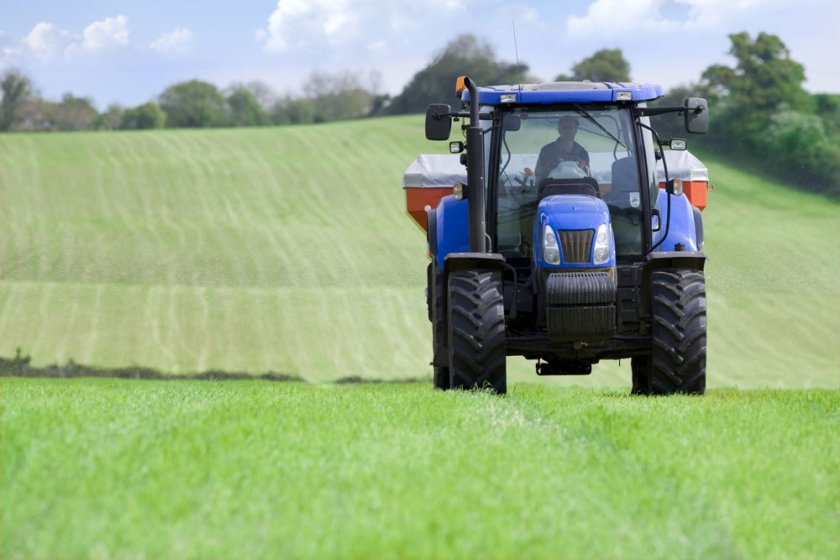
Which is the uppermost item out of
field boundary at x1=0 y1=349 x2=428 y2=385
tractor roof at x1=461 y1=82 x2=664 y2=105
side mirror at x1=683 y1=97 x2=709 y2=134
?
tractor roof at x1=461 y1=82 x2=664 y2=105

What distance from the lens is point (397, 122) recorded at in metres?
57.1

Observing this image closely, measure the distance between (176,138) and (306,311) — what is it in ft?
83.1

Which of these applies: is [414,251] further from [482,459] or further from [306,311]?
[482,459]

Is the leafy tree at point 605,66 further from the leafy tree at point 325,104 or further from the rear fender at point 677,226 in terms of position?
the rear fender at point 677,226

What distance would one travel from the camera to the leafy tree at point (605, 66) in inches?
2699

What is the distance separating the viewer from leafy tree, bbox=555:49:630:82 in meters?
68.6

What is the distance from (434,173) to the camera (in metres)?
14.2

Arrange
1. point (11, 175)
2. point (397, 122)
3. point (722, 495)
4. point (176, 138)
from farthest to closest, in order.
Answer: point (397, 122)
point (176, 138)
point (11, 175)
point (722, 495)

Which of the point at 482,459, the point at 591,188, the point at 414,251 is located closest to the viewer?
the point at 482,459

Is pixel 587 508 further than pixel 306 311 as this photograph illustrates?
No

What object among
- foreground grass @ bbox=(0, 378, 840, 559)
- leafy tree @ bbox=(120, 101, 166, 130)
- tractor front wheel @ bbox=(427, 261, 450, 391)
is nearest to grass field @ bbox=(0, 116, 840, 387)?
tractor front wheel @ bbox=(427, 261, 450, 391)

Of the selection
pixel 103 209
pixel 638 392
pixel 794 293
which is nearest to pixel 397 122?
pixel 103 209

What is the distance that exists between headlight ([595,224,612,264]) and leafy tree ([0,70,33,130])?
63.2m

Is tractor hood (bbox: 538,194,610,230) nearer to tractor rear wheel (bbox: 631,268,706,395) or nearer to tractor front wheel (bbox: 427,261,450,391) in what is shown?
tractor rear wheel (bbox: 631,268,706,395)
